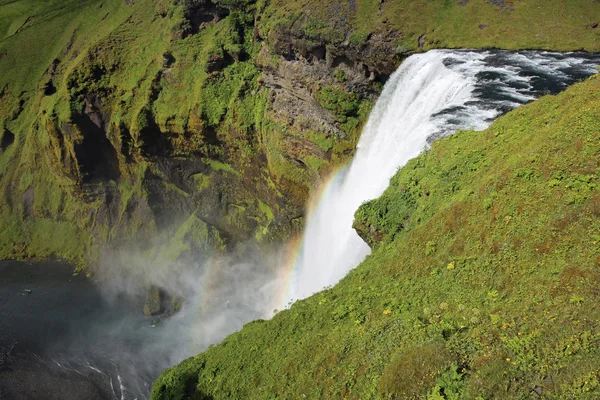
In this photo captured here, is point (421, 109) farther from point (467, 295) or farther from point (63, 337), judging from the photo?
point (63, 337)

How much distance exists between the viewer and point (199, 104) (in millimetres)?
40500

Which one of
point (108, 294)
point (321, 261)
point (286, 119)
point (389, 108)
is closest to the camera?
point (389, 108)

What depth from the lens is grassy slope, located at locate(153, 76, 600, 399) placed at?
357 inches

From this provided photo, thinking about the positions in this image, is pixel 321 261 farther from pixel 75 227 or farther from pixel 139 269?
pixel 75 227

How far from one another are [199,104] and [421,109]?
81.3 ft

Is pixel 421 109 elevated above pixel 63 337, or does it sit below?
above

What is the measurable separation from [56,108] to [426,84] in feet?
141

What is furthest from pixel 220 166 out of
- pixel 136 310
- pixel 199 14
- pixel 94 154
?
pixel 94 154

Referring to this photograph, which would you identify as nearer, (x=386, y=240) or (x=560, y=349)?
(x=560, y=349)

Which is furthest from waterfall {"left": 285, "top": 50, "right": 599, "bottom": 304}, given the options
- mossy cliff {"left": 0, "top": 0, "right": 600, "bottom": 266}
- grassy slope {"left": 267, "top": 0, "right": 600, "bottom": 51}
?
mossy cliff {"left": 0, "top": 0, "right": 600, "bottom": 266}

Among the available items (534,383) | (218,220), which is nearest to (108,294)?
(218,220)

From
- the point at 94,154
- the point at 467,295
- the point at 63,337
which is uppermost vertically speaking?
the point at 467,295

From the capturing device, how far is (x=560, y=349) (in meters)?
8.59

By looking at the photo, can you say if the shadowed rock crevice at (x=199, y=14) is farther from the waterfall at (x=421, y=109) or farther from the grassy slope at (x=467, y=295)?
the grassy slope at (x=467, y=295)
